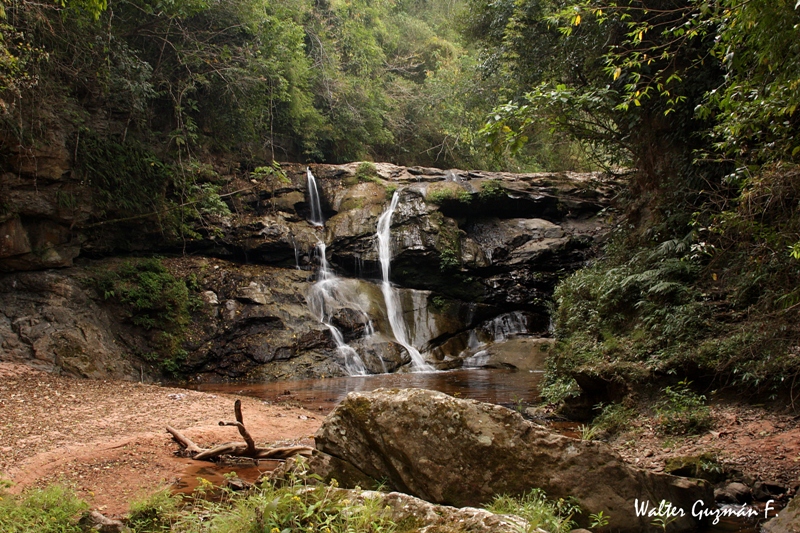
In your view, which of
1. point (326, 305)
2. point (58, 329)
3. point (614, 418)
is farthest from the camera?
point (326, 305)

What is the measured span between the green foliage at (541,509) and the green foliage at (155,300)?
38.4 ft

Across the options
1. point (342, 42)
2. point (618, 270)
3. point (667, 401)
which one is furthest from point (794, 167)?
point (342, 42)

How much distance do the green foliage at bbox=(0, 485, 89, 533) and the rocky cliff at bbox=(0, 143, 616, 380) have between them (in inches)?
329

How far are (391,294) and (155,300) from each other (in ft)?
23.6

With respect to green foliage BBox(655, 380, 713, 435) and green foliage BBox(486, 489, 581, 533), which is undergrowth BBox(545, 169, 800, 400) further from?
green foliage BBox(486, 489, 581, 533)

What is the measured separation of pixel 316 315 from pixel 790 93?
13160 mm

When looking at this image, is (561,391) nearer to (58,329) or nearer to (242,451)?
(242,451)

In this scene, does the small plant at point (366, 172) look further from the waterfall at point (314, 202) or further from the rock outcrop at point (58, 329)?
the rock outcrop at point (58, 329)

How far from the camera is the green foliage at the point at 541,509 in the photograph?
3336mm

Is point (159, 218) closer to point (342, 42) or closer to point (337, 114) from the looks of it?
point (337, 114)

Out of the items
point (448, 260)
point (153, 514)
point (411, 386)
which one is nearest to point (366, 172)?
point (448, 260)

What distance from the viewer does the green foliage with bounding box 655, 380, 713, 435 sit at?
239 inches

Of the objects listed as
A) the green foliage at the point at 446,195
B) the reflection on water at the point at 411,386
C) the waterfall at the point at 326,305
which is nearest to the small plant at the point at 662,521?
the reflection on water at the point at 411,386

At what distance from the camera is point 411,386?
1213cm
